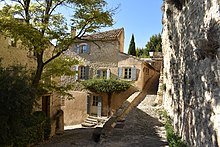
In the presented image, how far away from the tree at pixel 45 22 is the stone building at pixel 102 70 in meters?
9.17

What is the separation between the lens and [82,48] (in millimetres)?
25719

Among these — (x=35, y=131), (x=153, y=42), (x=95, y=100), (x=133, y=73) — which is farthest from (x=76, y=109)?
(x=153, y=42)

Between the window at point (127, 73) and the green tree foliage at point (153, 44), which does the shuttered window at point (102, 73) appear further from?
the green tree foliage at point (153, 44)

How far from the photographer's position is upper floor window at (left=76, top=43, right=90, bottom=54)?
25422 mm

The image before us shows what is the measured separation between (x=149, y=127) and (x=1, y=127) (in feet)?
26.3

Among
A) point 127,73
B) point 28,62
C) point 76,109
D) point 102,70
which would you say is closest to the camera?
point 28,62

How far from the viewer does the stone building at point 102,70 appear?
76.8ft

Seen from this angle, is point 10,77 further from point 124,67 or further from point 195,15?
point 124,67

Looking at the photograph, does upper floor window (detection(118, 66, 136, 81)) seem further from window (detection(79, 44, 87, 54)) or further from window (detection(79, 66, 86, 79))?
window (detection(79, 44, 87, 54))

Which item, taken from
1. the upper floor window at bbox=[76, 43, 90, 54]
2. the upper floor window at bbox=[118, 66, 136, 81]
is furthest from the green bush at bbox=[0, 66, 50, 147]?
the upper floor window at bbox=[76, 43, 90, 54]

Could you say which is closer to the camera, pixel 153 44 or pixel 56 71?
pixel 56 71

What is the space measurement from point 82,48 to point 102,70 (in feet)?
11.3

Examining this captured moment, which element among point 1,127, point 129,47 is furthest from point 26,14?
point 129,47

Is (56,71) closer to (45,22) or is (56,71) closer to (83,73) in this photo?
(45,22)
